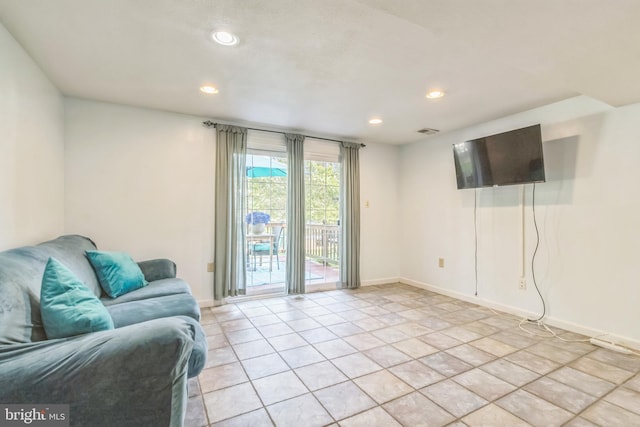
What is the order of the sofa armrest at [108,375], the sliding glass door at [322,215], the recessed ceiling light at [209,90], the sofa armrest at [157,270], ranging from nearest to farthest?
the sofa armrest at [108,375] < the recessed ceiling light at [209,90] < the sofa armrest at [157,270] < the sliding glass door at [322,215]

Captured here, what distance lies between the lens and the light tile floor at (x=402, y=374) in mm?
1667

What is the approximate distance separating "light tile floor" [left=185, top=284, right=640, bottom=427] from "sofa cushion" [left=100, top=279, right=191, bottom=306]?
0.58 m

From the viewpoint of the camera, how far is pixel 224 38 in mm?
1922

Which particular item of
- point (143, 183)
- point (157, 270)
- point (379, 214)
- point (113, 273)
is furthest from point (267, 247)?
point (113, 273)

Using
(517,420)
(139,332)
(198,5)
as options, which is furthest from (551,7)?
(139,332)

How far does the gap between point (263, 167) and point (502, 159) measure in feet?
9.40

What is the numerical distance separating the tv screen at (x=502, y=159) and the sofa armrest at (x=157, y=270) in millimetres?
3467

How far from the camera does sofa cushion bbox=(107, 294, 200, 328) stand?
1.83m

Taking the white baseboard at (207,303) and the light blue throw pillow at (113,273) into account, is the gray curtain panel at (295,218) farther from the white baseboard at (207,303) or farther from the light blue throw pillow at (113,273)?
the light blue throw pillow at (113,273)

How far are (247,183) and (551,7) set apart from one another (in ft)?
10.7

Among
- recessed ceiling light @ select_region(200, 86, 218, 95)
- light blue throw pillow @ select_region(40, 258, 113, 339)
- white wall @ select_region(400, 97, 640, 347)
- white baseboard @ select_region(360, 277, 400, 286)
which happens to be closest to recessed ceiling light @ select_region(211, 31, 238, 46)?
recessed ceiling light @ select_region(200, 86, 218, 95)

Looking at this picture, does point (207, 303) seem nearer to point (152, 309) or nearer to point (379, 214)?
point (152, 309)

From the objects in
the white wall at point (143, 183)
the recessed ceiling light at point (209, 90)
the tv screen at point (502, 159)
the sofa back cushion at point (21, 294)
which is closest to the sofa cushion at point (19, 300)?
the sofa back cushion at point (21, 294)

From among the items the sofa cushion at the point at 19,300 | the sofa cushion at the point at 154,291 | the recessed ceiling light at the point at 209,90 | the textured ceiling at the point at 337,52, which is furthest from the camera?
the recessed ceiling light at the point at 209,90
